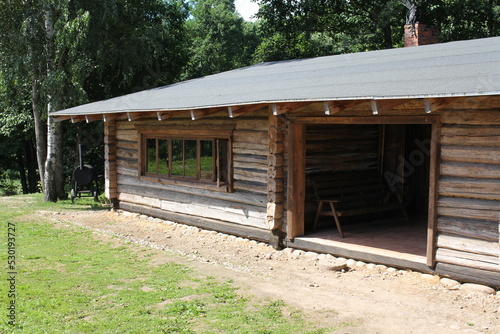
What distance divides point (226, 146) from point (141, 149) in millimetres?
3002

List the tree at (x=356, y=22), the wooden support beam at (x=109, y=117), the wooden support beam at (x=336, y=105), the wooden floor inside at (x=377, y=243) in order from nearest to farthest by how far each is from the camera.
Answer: the wooden support beam at (x=336, y=105)
the wooden floor inside at (x=377, y=243)
the wooden support beam at (x=109, y=117)
the tree at (x=356, y=22)

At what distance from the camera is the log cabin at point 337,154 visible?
674 centimetres

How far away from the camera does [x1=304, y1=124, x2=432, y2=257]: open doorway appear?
30.7ft

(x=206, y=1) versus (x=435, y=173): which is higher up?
(x=206, y=1)

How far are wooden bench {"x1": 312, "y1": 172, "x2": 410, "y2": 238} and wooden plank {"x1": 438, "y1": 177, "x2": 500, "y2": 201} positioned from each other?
240 cm

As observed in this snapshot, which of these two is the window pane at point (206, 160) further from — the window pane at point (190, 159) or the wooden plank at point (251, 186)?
the wooden plank at point (251, 186)

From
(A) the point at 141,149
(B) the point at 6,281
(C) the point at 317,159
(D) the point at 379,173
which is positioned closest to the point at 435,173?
(C) the point at 317,159

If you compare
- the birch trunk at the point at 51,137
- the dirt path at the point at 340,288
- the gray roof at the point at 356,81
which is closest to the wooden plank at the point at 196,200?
the dirt path at the point at 340,288

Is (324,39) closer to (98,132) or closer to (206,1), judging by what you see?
(98,132)

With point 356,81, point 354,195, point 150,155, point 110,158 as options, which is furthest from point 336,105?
point 110,158

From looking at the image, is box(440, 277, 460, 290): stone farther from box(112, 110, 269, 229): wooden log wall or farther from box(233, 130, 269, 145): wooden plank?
box(233, 130, 269, 145): wooden plank

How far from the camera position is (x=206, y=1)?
→ 48.5m

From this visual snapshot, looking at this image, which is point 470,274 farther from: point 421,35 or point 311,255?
point 421,35

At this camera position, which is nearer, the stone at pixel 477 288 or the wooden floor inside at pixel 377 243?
the stone at pixel 477 288
